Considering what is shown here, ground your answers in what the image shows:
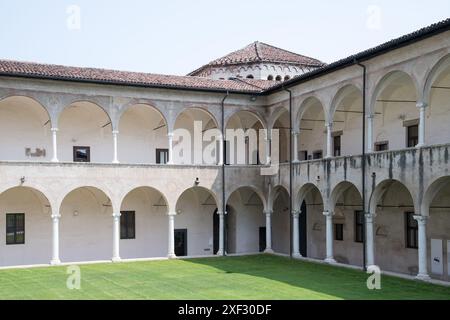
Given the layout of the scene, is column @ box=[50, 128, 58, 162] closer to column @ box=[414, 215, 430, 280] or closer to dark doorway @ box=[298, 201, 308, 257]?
dark doorway @ box=[298, 201, 308, 257]

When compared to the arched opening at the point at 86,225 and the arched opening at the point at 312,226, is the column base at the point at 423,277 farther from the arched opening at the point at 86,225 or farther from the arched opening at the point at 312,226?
the arched opening at the point at 86,225

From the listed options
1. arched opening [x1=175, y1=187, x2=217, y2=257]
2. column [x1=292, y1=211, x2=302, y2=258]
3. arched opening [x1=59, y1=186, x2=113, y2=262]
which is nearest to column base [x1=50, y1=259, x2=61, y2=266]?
arched opening [x1=59, y1=186, x2=113, y2=262]

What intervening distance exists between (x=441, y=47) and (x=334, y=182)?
7.61 meters

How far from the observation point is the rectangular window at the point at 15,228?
2872cm

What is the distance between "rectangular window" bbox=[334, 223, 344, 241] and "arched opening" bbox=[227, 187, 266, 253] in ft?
15.7

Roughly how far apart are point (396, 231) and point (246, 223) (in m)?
9.70

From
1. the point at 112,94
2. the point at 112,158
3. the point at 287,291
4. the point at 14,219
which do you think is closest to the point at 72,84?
the point at 112,94

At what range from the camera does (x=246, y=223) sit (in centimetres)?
3400

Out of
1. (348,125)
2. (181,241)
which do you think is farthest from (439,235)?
(181,241)

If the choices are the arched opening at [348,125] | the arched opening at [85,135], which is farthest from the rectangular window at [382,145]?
the arched opening at [85,135]

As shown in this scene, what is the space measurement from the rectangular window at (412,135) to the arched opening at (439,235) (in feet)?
7.78

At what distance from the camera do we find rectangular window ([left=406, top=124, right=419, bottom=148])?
24931 mm

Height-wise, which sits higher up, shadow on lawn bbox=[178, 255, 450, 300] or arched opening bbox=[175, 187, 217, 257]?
arched opening bbox=[175, 187, 217, 257]

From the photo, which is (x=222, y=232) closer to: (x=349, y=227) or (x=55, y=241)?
(x=349, y=227)
